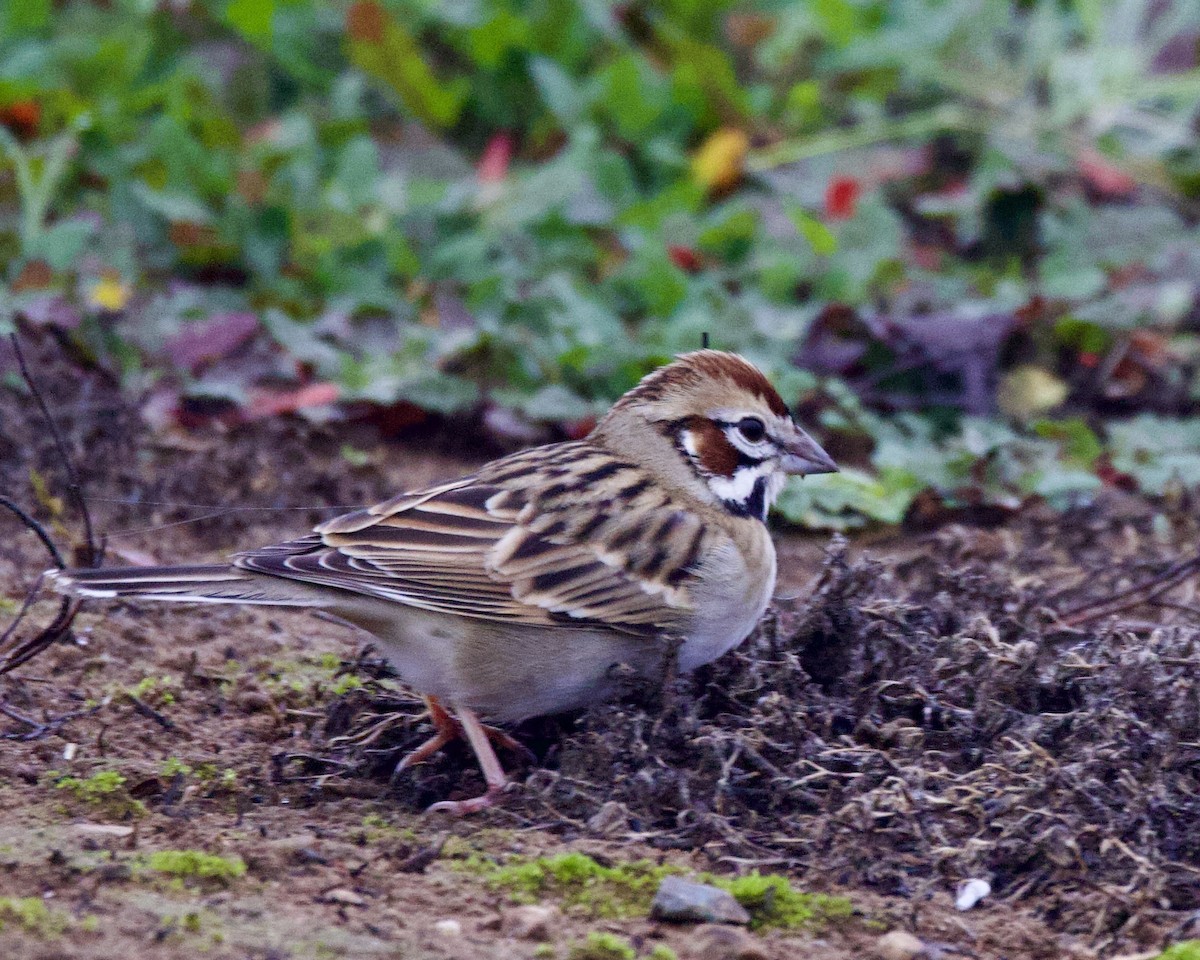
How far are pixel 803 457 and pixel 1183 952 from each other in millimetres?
1877

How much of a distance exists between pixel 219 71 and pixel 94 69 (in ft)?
2.33

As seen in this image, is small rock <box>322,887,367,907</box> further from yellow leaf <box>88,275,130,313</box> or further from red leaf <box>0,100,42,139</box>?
red leaf <box>0,100,42,139</box>

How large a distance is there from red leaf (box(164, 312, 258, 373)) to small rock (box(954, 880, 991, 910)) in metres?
4.00

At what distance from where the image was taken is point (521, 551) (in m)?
4.27

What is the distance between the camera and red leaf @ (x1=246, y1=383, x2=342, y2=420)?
629 cm

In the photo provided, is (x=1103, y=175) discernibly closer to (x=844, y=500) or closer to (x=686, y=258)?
(x=686, y=258)

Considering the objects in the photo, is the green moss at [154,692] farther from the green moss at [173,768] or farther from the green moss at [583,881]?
the green moss at [583,881]

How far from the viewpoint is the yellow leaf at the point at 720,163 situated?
26.9 feet

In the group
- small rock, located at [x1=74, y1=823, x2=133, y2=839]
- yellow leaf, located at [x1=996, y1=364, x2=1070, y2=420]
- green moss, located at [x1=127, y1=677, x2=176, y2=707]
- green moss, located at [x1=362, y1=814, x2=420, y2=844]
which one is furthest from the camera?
yellow leaf, located at [x1=996, y1=364, x2=1070, y2=420]

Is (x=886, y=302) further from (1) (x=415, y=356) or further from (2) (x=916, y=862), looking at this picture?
(2) (x=916, y=862)

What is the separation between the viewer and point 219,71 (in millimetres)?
8523

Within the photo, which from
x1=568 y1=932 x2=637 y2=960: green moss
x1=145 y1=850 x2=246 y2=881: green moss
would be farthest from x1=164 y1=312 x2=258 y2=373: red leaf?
x1=568 y1=932 x2=637 y2=960: green moss

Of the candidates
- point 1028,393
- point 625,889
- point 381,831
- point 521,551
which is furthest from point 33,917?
point 1028,393

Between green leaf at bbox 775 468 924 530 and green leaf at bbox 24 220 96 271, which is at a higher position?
green leaf at bbox 24 220 96 271
